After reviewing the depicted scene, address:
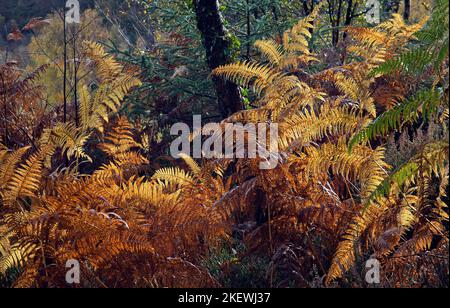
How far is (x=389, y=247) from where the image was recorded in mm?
3666

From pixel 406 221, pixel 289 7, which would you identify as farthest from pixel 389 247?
pixel 289 7

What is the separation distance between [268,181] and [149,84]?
11.3 ft

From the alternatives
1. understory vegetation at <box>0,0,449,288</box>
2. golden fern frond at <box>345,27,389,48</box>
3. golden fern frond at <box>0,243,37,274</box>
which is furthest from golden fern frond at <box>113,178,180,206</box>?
golden fern frond at <box>345,27,389,48</box>

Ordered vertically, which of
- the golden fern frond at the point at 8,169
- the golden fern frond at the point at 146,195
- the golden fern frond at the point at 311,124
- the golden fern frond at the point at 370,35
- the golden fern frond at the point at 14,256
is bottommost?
the golden fern frond at the point at 14,256

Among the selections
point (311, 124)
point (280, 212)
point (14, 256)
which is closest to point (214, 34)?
point (311, 124)

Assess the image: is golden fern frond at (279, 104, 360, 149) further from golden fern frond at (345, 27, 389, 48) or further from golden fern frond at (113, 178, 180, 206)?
golden fern frond at (345, 27, 389, 48)

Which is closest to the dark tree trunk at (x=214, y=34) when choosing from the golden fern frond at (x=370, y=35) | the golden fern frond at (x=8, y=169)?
the golden fern frond at (x=370, y=35)

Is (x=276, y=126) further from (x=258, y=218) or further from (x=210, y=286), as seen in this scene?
(x=210, y=286)

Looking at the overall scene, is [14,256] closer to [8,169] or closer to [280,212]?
[8,169]

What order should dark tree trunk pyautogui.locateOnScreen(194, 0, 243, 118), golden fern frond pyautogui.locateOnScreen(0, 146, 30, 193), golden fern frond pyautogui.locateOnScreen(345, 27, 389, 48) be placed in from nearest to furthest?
golden fern frond pyautogui.locateOnScreen(0, 146, 30, 193), golden fern frond pyautogui.locateOnScreen(345, 27, 389, 48), dark tree trunk pyautogui.locateOnScreen(194, 0, 243, 118)

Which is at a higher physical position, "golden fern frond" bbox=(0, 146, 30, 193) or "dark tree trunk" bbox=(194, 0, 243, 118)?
"dark tree trunk" bbox=(194, 0, 243, 118)

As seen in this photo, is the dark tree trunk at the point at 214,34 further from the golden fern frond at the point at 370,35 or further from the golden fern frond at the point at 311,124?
the golden fern frond at the point at 311,124

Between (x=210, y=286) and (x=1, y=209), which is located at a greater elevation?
(x=1, y=209)

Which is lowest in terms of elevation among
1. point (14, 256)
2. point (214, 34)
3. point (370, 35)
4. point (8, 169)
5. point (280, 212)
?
point (14, 256)
